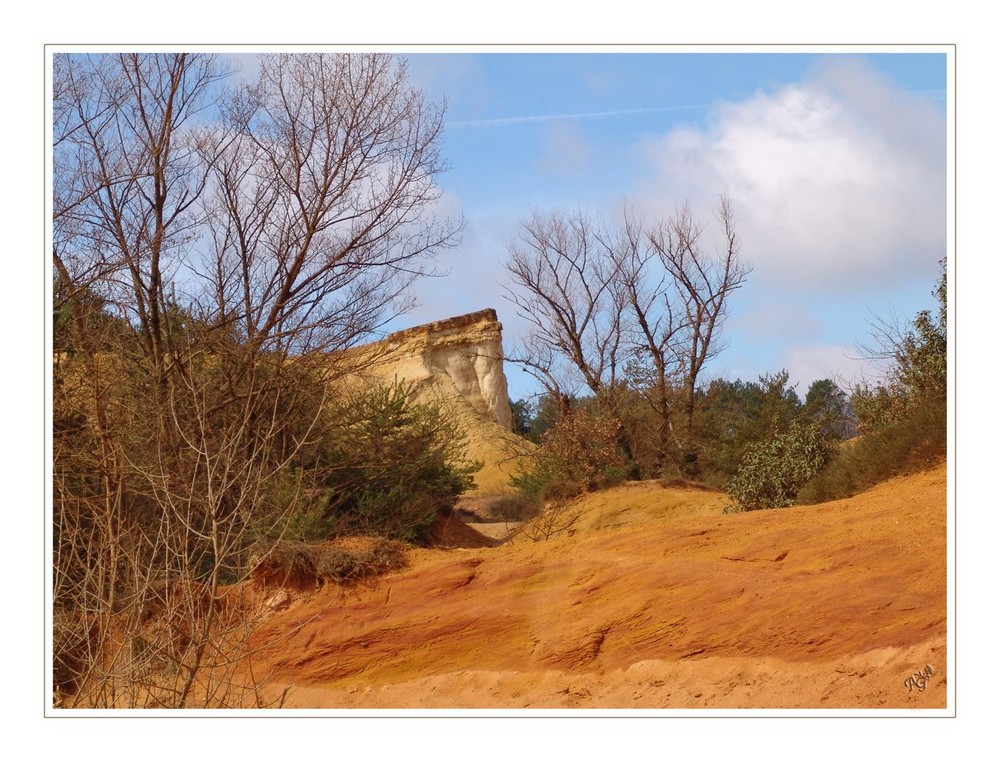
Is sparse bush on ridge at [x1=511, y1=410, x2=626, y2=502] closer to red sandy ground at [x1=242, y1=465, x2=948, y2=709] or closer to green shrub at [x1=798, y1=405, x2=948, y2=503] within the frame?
green shrub at [x1=798, y1=405, x2=948, y2=503]

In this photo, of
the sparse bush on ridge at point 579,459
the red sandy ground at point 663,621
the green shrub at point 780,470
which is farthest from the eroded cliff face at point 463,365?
the red sandy ground at point 663,621

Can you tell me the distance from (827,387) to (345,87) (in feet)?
63.1

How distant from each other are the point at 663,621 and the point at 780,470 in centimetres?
721

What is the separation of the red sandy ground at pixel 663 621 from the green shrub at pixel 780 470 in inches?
131

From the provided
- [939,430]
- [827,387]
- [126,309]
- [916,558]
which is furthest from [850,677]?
[827,387]

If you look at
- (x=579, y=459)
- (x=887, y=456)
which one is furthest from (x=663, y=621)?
(x=579, y=459)

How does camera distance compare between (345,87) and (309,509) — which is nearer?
(309,509)

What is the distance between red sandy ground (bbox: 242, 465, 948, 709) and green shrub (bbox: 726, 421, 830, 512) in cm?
332

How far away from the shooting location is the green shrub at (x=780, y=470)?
1523cm

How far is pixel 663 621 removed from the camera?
29.3 ft

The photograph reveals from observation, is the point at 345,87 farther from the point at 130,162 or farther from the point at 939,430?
the point at 939,430

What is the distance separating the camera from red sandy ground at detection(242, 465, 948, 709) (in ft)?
25.6

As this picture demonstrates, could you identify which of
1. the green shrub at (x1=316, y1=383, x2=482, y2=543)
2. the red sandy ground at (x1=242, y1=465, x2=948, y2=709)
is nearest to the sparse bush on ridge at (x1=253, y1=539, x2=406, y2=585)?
the red sandy ground at (x1=242, y1=465, x2=948, y2=709)

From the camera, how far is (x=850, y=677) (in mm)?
7488
